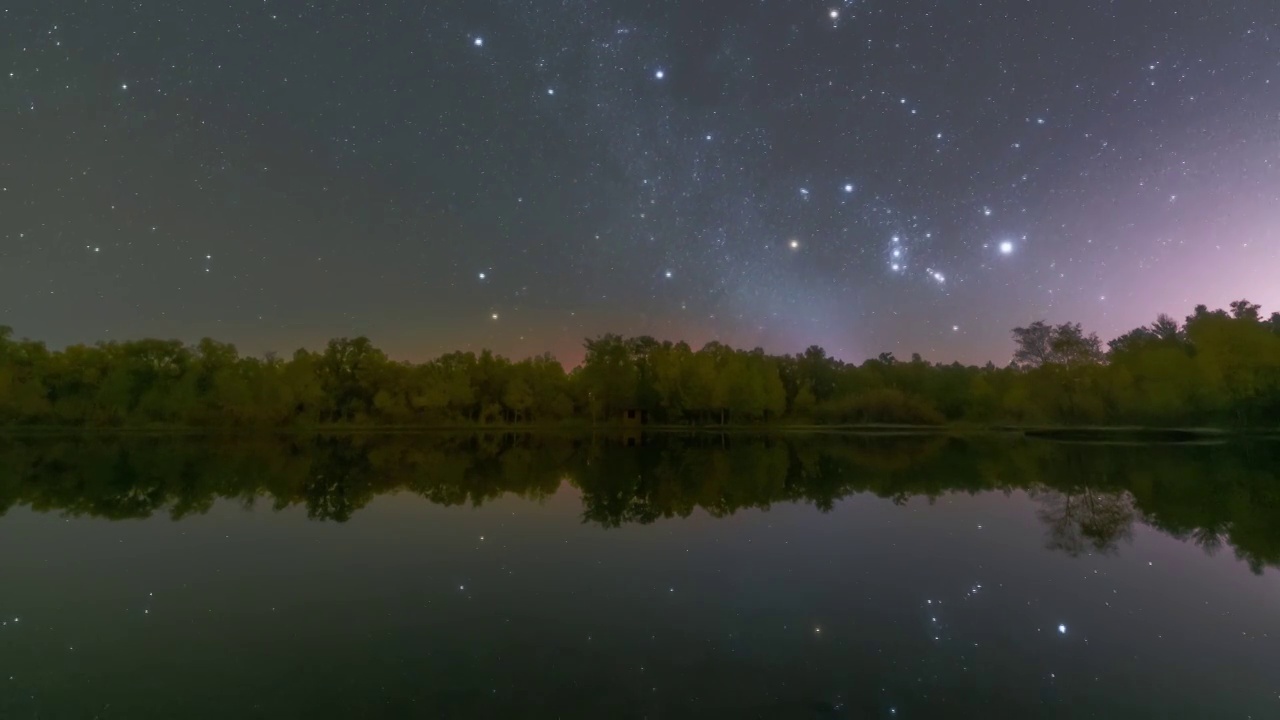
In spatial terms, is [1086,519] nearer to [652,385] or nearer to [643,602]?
[643,602]

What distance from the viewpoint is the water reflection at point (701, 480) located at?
1638cm

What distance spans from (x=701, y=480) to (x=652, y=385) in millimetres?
56362

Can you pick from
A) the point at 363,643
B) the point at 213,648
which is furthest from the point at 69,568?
the point at 363,643

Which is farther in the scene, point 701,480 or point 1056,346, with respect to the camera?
point 1056,346

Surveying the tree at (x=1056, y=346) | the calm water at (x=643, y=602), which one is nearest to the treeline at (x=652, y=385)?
A: the tree at (x=1056, y=346)

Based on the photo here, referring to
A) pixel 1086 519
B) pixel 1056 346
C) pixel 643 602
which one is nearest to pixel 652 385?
pixel 1056 346

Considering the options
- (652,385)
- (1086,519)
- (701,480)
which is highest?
(652,385)

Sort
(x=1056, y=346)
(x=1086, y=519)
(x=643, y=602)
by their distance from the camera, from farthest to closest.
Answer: (x=1056, y=346) < (x=1086, y=519) < (x=643, y=602)

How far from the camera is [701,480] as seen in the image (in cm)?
2409

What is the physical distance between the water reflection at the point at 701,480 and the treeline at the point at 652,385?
620 inches

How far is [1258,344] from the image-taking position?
1982 inches

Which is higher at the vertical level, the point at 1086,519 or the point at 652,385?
the point at 652,385

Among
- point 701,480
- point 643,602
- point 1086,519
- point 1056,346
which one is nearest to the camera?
point 643,602

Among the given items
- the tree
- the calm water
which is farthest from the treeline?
the calm water
